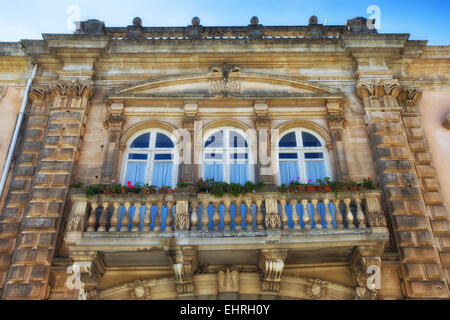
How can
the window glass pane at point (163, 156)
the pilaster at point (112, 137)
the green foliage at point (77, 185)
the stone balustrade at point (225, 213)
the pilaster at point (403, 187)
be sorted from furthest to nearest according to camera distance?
the window glass pane at point (163, 156)
the pilaster at point (112, 137)
the green foliage at point (77, 185)
the pilaster at point (403, 187)
the stone balustrade at point (225, 213)

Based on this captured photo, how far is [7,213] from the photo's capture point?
10039mm

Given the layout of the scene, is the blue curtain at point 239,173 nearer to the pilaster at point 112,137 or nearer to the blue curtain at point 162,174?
the blue curtain at point 162,174

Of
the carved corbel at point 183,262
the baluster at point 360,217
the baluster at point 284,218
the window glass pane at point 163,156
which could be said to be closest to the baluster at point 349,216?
the baluster at point 360,217

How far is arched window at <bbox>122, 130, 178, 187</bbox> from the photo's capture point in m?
11.0

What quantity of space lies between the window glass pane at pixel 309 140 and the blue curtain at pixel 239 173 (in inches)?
70.9

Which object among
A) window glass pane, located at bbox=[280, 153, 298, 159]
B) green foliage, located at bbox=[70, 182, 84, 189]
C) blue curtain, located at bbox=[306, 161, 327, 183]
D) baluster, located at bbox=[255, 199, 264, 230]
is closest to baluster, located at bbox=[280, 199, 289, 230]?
baluster, located at bbox=[255, 199, 264, 230]

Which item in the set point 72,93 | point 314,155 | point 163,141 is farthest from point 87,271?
point 314,155

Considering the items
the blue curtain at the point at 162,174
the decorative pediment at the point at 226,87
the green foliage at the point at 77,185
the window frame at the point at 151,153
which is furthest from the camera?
the decorative pediment at the point at 226,87

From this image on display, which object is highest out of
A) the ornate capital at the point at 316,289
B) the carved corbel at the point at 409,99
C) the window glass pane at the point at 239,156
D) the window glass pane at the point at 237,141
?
the carved corbel at the point at 409,99

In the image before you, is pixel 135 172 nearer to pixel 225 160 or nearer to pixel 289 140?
pixel 225 160

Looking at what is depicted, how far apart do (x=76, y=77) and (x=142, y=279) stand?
20.2ft

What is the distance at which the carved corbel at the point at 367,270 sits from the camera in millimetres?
8750

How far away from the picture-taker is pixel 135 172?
36.6ft

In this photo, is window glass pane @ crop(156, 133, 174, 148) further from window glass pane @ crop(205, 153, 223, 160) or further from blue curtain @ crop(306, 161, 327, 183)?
blue curtain @ crop(306, 161, 327, 183)
